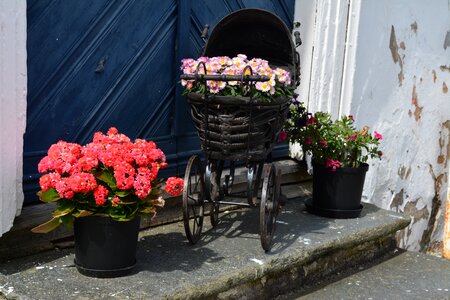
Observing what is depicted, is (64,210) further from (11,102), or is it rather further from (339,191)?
(339,191)

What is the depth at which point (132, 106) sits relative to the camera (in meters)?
4.13

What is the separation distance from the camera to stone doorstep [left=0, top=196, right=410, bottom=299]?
10.2 ft

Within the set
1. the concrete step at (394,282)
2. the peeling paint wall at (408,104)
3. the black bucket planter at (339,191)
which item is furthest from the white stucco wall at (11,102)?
the peeling paint wall at (408,104)

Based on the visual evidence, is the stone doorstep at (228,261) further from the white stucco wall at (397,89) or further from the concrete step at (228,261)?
the white stucco wall at (397,89)

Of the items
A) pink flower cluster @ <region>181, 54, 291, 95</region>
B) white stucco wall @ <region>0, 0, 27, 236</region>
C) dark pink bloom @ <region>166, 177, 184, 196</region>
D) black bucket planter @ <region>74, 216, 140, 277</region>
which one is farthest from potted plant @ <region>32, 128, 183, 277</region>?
pink flower cluster @ <region>181, 54, 291, 95</region>

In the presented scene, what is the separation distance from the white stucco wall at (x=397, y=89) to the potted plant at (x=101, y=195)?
243 centimetres

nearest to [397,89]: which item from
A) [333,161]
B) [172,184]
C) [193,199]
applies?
[333,161]

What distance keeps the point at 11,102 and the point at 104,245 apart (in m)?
0.81

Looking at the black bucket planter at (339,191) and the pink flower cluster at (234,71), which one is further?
the black bucket planter at (339,191)

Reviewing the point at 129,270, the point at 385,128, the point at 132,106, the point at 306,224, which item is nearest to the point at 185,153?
the point at 132,106

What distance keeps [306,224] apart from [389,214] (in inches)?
29.8

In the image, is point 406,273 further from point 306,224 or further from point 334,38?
point 334,38

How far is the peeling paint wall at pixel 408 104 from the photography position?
5594mm

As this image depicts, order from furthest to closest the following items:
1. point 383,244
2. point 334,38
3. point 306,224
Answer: point 334,38 < point 383,244 < point 306,224
